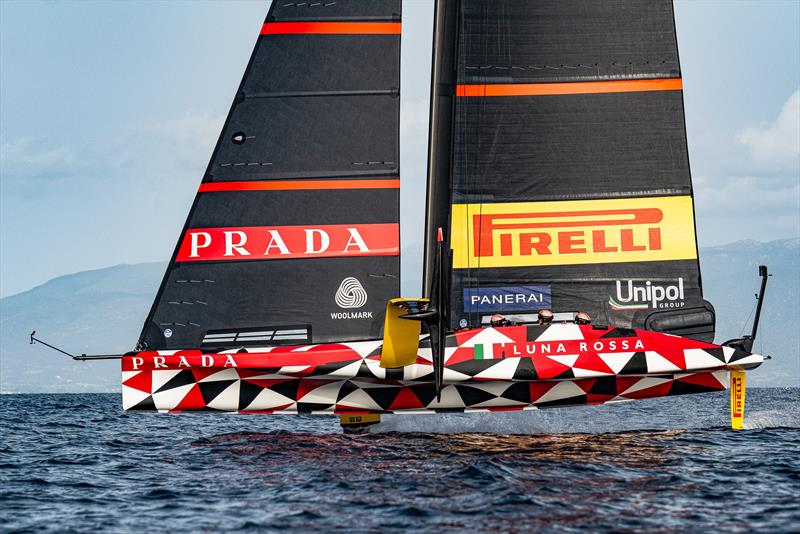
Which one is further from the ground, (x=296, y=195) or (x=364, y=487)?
(x=296, y=195)

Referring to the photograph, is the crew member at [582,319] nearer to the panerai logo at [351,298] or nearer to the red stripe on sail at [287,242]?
the red stripe on sail at [287,242]

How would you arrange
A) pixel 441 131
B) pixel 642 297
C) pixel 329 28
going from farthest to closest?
pixel 642 297
pixel 329 28
pixel 441 131

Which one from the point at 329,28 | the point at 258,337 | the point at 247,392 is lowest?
the point at 247,392

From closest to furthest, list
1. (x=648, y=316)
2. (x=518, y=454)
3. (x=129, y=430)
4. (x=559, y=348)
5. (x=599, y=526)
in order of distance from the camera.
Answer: (x=599, y=526), (x=518, y=454), (x=559, y=348), (x=648, y=316), (x=129, y=430)

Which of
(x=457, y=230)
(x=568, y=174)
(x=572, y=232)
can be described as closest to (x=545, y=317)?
(x=572, y=232)

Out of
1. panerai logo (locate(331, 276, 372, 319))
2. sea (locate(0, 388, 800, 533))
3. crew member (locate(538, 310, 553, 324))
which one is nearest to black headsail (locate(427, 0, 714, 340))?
crew member (locate(538, 310, 553, 324))

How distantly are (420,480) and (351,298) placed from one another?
400cm

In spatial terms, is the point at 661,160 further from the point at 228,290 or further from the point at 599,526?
the point at 599,526

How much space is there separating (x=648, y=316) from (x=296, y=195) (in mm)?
5319

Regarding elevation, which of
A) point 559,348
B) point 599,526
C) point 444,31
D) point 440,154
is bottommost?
point 599,526

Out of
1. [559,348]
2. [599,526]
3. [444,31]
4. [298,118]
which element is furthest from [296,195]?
[599,526]

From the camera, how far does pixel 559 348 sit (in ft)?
42.7

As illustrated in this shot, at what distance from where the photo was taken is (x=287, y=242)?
44.3ft

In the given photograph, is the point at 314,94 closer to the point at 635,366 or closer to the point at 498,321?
A: the point at 498,321
